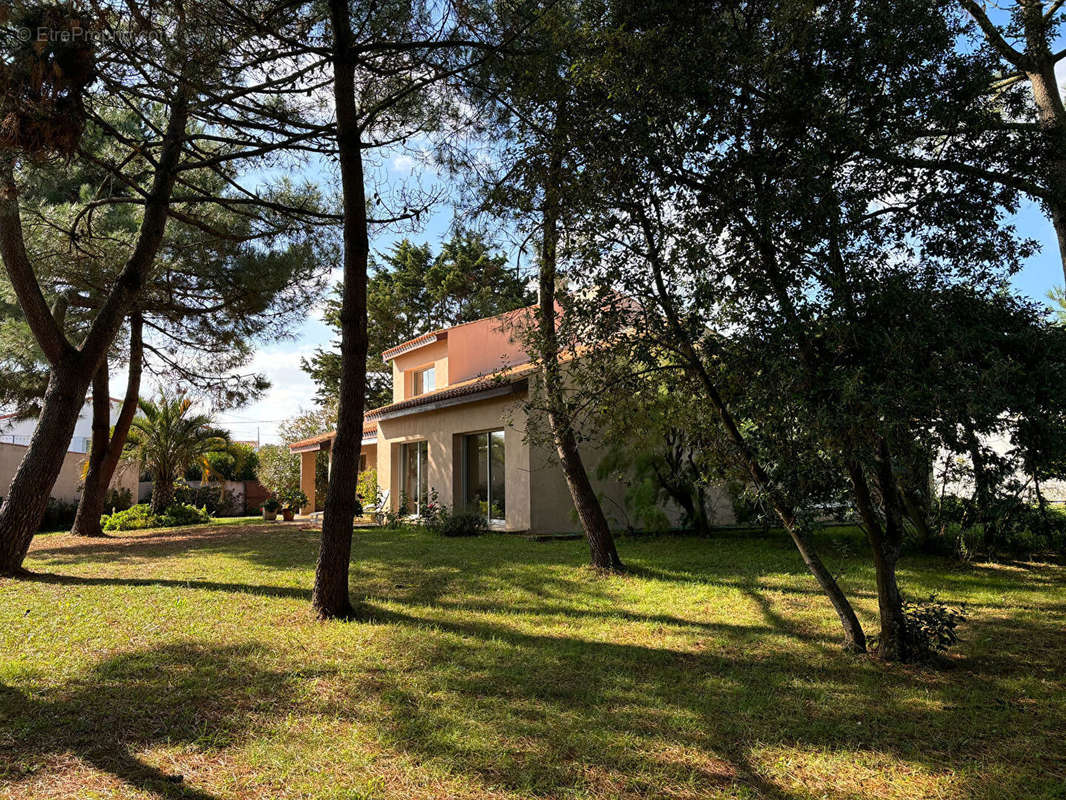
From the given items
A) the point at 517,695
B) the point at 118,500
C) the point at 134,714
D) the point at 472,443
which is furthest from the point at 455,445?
the point at 118,500

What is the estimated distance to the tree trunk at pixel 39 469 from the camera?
32.7ft

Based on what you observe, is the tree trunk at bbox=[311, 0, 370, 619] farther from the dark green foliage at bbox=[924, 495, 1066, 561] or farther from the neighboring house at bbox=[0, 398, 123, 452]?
the dark green foliage at bbox=[924, 495, 1066, 561]

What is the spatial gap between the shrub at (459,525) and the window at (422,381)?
24.2 feet

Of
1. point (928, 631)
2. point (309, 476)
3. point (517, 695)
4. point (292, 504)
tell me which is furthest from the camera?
point (309, 476)

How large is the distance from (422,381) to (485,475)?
7.51 meters

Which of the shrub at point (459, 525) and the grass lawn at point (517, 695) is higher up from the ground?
the shrub at point (459, 525)

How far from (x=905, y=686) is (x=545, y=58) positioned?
678 cm

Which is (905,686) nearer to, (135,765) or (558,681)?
(558,681)

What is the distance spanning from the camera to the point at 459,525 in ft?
53.3

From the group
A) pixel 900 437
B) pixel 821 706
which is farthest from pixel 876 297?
pixel 821 706

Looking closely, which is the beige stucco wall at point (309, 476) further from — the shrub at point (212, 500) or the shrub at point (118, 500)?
the shrub at point (118, 500)

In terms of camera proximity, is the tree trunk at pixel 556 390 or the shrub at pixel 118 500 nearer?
the tree trunk at pixel 556 390

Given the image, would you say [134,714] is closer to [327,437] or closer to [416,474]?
[416,474]

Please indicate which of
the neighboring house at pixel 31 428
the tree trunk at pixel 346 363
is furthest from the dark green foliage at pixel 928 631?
the neighboring house at pixel 31 428
